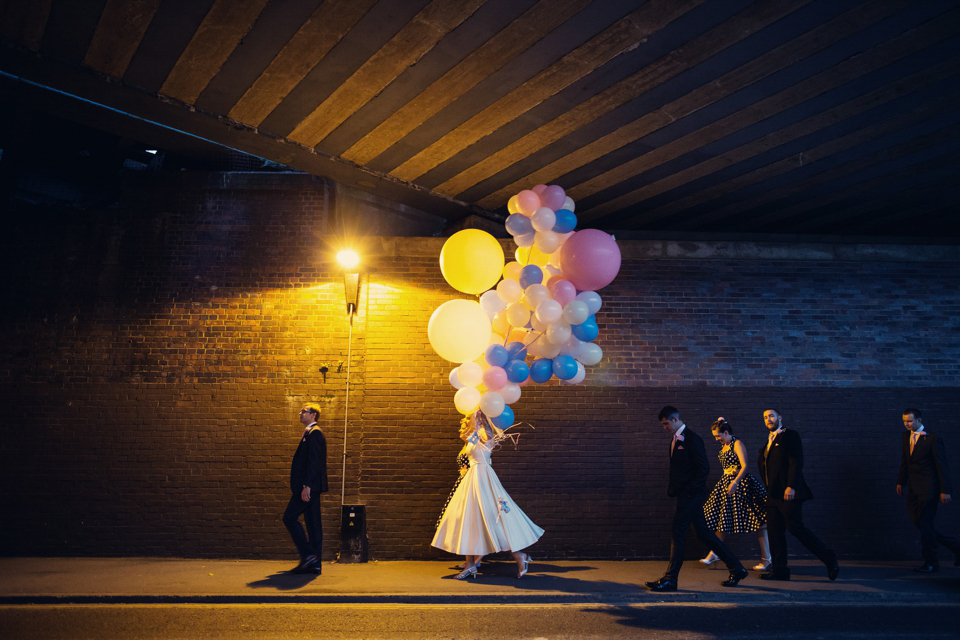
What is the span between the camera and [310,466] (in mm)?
6395

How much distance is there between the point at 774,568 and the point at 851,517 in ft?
7.24

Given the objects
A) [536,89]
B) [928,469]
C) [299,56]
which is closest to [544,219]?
[536,89]

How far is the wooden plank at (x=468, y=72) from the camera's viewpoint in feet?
16.1

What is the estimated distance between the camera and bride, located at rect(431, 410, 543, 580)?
6148 millimetres

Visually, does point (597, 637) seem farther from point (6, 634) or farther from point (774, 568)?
point (6, 634)

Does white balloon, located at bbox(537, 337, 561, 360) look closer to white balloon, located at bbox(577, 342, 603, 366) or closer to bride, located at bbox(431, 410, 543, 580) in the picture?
white balloon, located at bbox(577, 342, 603, 366)

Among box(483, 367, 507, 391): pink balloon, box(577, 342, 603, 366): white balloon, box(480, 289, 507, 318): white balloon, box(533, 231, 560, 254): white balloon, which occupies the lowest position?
box(483, 367, 507, 391): pink balloon

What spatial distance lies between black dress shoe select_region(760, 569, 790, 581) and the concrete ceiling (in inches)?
179

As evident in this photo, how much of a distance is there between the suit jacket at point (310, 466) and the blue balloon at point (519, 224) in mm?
3006

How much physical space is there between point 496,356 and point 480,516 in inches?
66.8

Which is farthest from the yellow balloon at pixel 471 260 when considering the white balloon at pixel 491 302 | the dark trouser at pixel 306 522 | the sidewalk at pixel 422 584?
the sidewalk at pixel 422 584

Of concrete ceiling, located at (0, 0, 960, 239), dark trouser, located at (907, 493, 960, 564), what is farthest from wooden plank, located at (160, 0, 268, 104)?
dark trouser, located at (907, 493, 960, 564)

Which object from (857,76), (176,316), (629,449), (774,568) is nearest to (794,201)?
(857,76)

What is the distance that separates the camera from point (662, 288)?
8391 millimetres
